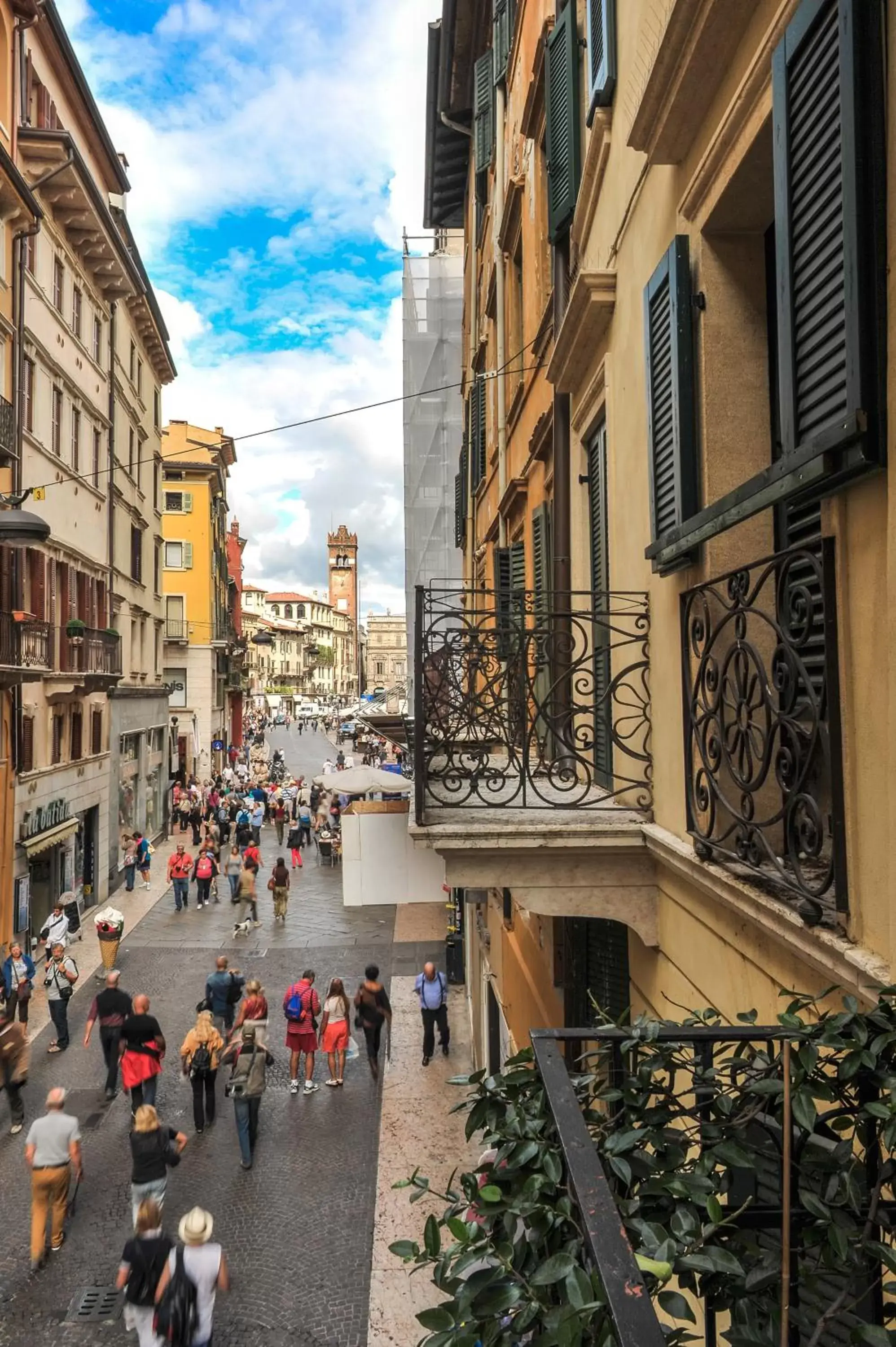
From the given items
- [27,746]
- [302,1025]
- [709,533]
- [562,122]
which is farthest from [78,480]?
[709,533]

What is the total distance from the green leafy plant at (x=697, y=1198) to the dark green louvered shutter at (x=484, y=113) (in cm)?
1429

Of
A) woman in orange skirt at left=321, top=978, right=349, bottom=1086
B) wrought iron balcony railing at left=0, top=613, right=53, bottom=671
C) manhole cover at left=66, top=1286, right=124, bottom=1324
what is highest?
wrought iron balcony railing at left=0, top=613, right=53, bottom=671

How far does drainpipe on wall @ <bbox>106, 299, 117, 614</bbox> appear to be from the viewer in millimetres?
24328

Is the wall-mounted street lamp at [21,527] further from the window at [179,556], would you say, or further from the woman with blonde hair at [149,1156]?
the window at [179,556]

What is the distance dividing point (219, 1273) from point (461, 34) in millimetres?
18161

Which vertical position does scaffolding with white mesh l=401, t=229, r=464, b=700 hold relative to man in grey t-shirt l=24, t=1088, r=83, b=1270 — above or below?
above

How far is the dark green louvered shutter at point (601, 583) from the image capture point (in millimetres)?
5305

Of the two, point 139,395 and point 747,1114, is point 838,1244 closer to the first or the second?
point 747,1114

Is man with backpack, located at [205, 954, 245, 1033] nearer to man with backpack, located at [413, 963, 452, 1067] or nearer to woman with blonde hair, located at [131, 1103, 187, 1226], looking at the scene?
man with backpack, located at [413, 963, 452, 1067]

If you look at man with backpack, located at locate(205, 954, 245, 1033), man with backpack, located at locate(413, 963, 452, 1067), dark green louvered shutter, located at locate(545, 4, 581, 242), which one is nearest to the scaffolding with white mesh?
man with backpack, located at locate(413, 963, 452, 1067)

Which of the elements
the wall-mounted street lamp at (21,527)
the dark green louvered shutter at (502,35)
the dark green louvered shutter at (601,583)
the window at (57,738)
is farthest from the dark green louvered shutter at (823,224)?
the window at (57,738)

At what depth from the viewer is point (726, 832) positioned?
3.16 metres

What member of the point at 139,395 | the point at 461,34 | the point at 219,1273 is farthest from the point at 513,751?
the point at 139,395

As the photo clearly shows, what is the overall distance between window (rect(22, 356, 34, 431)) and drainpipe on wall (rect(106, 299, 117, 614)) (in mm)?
6132
